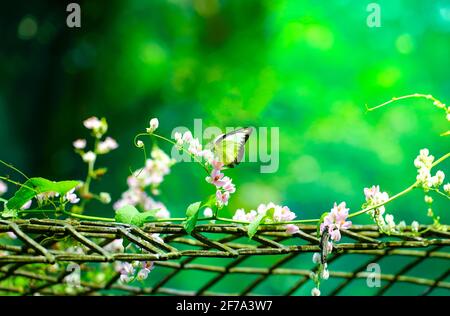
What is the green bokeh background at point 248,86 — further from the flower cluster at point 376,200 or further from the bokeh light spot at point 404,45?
the flower cluster at point 376,200

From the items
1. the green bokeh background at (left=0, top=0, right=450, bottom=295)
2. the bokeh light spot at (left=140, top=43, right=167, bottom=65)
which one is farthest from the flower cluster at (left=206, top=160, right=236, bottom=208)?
the bokeh light spot at (left=140, top=43, right=167, bottom=65)

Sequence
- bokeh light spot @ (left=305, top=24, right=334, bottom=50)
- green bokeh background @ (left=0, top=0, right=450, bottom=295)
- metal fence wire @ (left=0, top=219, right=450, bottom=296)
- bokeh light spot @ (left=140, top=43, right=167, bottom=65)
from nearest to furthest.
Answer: metal fence wire @ (left=0, top=219, right=450, bottom=296) → green bokeh background @ (left=0, top=0, right=450, bottom=295) → bokeh light spot @ (left=305, top=24, right=334, bottom=50) → bokeh light spot @ (left=140, top=43, right=167, bottom=65)

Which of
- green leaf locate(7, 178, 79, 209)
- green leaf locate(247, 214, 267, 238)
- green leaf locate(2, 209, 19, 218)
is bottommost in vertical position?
green leaf locate(247, 214, 267, 238)

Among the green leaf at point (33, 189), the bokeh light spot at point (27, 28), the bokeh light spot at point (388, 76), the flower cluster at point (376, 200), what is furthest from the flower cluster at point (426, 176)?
the bokeh light spot at point (27, 28)

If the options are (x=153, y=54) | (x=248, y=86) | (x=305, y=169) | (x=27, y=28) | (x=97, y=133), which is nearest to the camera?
(x=97, y=133)

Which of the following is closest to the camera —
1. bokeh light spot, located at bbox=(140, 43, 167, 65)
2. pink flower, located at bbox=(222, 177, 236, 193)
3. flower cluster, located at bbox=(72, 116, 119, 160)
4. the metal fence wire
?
the metal fence wire

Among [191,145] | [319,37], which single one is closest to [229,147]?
[191,145]

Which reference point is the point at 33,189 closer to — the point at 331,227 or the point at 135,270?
the point at 135,270

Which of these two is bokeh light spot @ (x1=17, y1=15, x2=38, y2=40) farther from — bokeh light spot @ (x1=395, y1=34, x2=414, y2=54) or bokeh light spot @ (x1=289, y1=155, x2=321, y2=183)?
bokeh light spot @ (x1=395, y1=34, x2=414, y2=54)

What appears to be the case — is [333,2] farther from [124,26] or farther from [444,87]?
[124,26]
